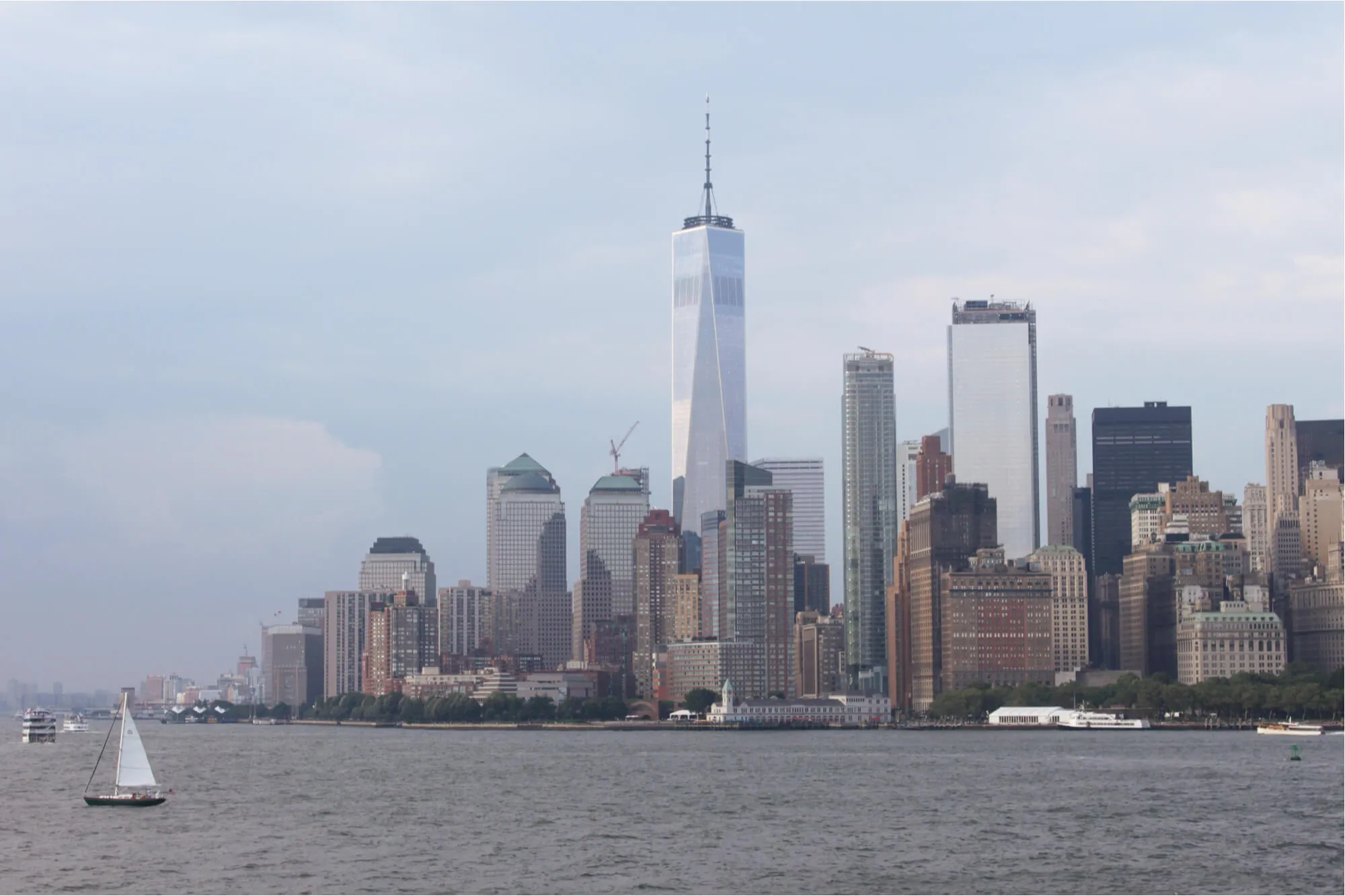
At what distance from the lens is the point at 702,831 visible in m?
93.9

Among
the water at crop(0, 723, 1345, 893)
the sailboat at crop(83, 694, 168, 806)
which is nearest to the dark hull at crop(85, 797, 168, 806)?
the sailboat at crop(83, 694, 168, 806)

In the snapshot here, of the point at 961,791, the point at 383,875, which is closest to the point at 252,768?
the point at 961,791

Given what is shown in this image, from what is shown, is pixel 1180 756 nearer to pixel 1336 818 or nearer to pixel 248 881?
pixel 1336 818

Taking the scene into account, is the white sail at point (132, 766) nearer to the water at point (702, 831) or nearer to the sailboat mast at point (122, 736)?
the sailboat mast at point (122, 736)

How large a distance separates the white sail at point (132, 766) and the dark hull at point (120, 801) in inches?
49.5

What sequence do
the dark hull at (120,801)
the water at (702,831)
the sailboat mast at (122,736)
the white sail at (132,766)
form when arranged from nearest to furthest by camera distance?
the water at (702,831) → the sailboat mast at (122,736) → the dark hull at (120,801) → the white sail at (132,766)

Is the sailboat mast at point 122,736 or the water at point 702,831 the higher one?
the sailboat mast at point 122,736

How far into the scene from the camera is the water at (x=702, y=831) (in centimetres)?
7519

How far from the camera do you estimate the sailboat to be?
346 ft

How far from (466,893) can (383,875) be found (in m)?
6.77

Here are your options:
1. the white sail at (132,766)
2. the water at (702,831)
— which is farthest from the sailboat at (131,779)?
the water at (702,831)

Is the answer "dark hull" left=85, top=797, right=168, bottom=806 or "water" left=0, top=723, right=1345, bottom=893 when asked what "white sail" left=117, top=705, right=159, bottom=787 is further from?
"water" left=0, top=723, right=1345, bottom=893

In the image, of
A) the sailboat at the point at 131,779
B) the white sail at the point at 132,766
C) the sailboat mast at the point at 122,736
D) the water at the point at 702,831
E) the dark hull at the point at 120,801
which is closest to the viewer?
the water at the point at 702,831

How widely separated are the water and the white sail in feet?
7.04
